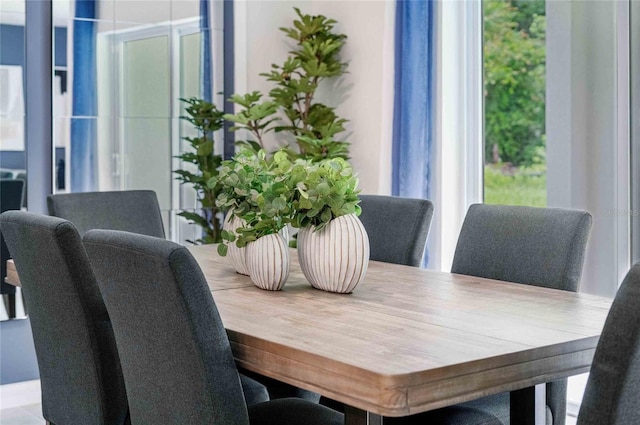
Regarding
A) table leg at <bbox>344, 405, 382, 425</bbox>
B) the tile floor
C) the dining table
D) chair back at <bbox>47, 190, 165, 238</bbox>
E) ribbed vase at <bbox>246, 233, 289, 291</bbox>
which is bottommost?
the tile floor

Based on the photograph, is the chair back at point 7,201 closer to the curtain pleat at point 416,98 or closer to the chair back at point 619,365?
the curtain pleat at point 416,98

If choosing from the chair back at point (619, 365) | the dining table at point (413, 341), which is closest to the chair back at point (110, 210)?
the dining table at point (413, 341)

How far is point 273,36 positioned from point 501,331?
139 inches

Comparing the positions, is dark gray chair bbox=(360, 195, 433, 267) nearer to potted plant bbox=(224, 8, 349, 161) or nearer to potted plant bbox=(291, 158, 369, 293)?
potted plant bbox=(291, 158, 369, 293)

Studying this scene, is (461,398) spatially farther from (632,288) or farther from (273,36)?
(273,36)

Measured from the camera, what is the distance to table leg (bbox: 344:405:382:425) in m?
1.79

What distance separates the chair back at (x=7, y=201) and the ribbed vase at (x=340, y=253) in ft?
7.20

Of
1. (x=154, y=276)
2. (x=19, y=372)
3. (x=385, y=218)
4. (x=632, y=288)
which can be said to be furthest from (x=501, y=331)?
(x=19, y=372)

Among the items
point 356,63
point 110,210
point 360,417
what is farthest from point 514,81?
point 360,417

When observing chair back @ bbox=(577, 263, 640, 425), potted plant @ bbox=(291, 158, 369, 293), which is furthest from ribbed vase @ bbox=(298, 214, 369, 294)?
chair back @ bbox=(577, 263, 640, 425)

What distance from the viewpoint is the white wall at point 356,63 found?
14.7ft

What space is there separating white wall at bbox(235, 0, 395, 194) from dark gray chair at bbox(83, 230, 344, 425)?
8.62ft

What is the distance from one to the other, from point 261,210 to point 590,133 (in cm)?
184

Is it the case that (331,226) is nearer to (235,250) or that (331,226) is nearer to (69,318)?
(235,250)
